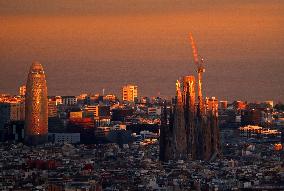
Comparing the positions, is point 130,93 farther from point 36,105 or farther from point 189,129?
point 189,129

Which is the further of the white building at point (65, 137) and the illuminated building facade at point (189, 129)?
the white building at point (65, 137)

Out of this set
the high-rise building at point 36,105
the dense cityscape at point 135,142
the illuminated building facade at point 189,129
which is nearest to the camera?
the dense cityscape at point 135,142

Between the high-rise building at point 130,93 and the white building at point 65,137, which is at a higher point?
the high-rise building at point 130,93

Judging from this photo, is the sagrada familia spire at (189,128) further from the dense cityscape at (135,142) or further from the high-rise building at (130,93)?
the high-rise building at (130,93)

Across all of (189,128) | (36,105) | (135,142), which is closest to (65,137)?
(36,105)

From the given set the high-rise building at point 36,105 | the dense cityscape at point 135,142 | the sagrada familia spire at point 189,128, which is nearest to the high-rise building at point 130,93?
the dense cityscape at point 135,142

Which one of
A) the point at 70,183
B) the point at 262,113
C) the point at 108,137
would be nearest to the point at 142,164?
the point at 70,183

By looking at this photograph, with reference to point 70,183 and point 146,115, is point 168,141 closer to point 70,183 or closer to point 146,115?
point 70,183
